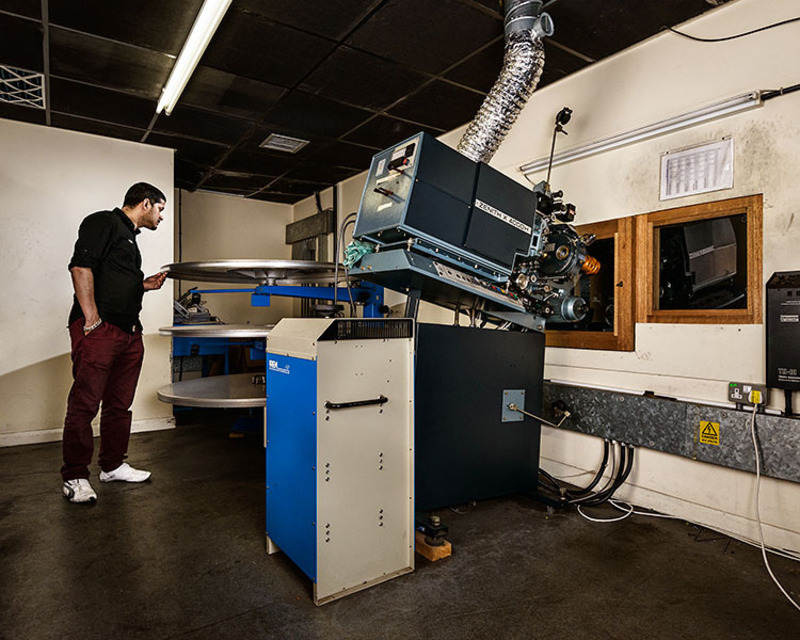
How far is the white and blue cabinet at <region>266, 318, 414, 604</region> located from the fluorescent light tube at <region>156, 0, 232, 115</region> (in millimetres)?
1678

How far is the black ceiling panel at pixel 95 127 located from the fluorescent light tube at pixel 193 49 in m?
0.75

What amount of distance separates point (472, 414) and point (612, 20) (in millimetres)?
2151

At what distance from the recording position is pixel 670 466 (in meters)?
2.52

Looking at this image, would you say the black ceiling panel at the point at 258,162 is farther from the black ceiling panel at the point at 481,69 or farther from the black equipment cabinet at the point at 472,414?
the black equipment cabinet at the point at 472,414

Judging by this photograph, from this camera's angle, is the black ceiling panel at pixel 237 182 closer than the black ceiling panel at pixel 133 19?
No

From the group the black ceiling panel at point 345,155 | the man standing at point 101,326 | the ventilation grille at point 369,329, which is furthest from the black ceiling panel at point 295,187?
the ventilation grille at point 369,329

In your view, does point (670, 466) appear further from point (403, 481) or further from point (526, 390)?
point (403, 481)

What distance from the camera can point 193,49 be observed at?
2754mm

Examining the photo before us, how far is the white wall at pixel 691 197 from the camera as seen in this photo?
2.16m

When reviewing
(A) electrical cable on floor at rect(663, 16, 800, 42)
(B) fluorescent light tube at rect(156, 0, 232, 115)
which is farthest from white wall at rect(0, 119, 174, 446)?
(A) electrical cable on floor at rect(663, 16, 800, 42)

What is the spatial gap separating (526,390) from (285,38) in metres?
2.39

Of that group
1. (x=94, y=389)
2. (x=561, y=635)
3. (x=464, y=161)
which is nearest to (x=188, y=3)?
(x=464, y=161)

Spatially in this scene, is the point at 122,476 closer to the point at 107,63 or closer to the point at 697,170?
the point at 107,63

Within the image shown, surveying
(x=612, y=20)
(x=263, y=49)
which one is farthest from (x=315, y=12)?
(x=612, y=20)
